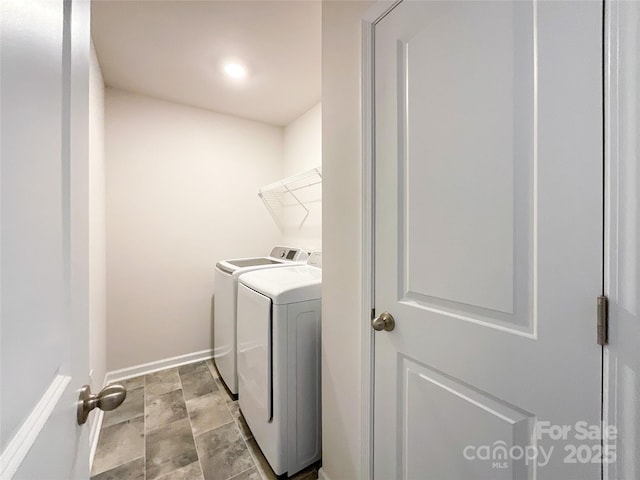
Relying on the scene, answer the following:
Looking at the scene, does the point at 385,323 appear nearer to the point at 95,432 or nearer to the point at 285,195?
the point at 95,432

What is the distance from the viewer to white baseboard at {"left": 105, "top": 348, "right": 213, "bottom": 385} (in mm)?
2297

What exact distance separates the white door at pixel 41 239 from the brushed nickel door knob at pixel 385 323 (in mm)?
838

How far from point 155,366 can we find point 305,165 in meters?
2.44

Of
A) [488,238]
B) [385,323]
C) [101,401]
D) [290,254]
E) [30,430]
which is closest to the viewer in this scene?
[30,430]

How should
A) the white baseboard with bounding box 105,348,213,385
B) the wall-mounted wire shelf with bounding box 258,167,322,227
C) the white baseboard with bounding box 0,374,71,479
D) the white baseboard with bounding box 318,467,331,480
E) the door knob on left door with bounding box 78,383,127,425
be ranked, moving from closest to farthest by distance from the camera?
1. the white baseboard with bounding box 0,374,71,479
2. the door knob on left door with bounding box 78,383,127,425
3. the white baseboard with bounding box 318,467,331,480
4. the white baseboard with bounding box 105,348,213,385
5. the wall-mounted wire shelf with bounding box 258,167,322,227

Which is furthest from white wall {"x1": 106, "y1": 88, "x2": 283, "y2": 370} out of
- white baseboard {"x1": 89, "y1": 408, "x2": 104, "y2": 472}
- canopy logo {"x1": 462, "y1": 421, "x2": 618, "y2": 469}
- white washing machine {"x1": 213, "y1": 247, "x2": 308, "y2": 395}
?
canopy logo {"x1": 462, "y1": 421, "x2": 618, "y2": 469}

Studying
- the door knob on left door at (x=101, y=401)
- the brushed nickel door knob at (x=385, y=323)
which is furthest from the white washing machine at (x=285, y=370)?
the door knob on left door at (x=101, y=401)

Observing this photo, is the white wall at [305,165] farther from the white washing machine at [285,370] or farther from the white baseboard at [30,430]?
the white baseboard at [30,430]

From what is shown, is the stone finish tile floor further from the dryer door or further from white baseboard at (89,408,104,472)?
the dryer door

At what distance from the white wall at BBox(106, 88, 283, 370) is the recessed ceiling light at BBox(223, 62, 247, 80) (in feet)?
2.45

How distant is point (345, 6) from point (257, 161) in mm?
2032

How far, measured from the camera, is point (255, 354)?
5.06 ft

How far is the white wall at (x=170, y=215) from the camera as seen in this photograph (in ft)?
7.66

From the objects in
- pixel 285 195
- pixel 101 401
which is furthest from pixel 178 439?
pixel 285 195
